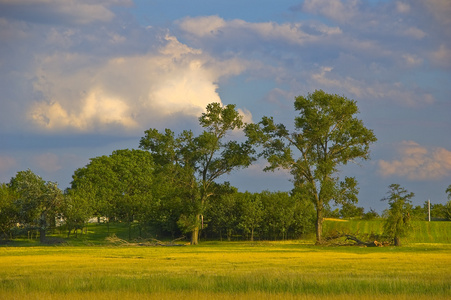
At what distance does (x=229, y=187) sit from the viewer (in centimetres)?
7881

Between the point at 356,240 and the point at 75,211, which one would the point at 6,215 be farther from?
the point at 356,240

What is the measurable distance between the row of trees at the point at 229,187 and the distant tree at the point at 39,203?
0.13m

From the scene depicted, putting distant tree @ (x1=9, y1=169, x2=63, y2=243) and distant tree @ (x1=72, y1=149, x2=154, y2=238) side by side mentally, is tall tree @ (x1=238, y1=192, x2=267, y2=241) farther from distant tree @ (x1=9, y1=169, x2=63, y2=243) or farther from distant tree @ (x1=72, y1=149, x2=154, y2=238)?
distant tree @ (x1=9, y1=169, x2=63, y2=243)

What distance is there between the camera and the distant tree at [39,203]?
7819cm

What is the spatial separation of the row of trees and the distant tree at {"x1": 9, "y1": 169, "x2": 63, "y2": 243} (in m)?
0.13

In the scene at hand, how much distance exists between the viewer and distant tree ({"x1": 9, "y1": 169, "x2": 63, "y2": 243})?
257 ft

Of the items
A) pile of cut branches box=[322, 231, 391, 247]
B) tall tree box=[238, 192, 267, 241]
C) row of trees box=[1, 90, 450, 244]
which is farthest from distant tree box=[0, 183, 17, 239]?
pile of cut branches box=[322, 231, 391, 247]

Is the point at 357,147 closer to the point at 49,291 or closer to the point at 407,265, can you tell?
the point at 407,265

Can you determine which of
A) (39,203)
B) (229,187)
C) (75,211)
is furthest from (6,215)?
(229,187)

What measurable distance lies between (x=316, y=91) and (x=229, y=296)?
50.8 m

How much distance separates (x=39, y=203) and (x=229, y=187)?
84.4 feet

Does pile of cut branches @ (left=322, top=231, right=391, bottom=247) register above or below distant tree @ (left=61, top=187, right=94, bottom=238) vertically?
below

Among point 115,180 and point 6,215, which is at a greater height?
point 115,180

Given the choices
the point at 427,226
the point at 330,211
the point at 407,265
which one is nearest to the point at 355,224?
the point at 427,226
